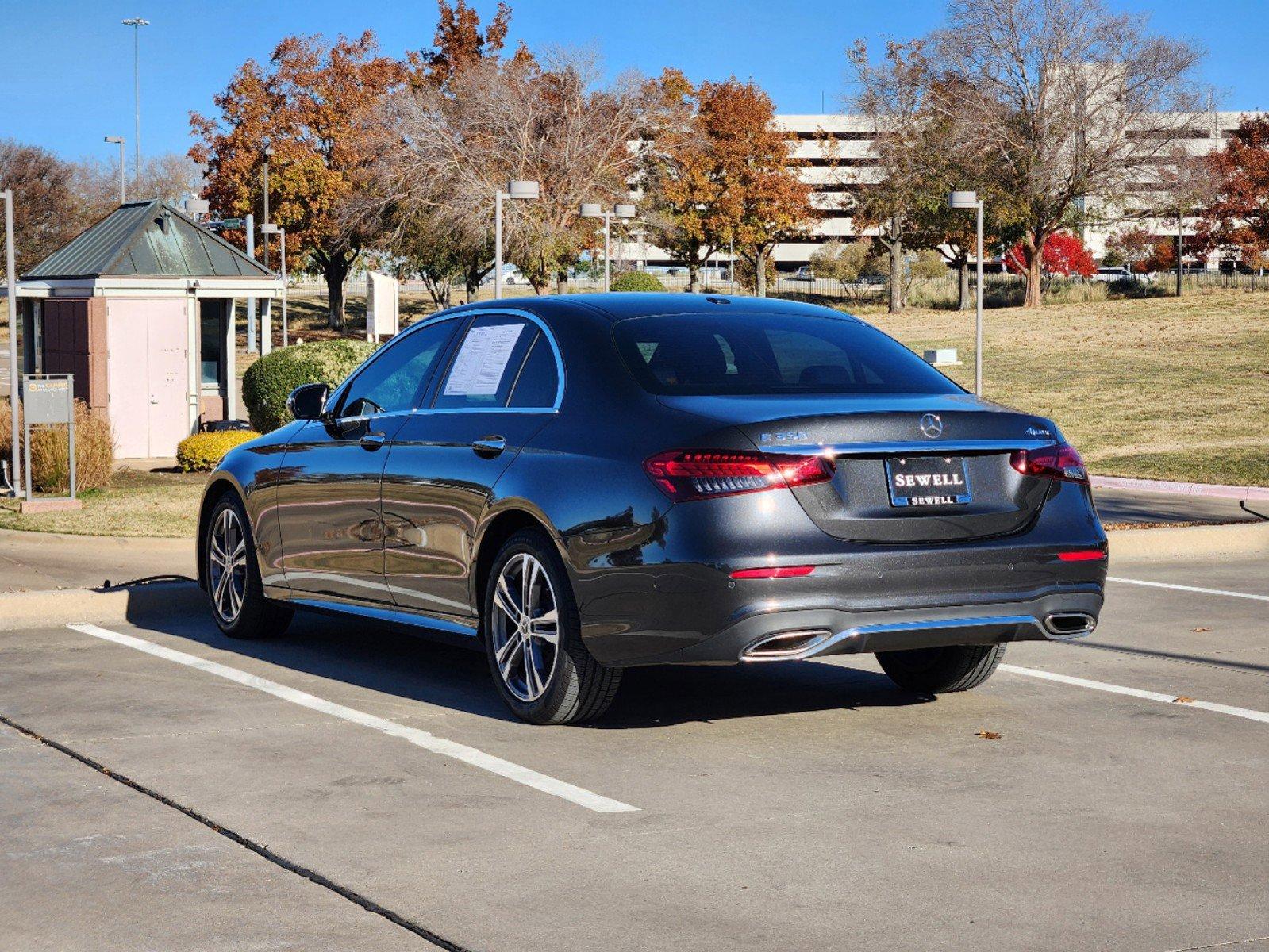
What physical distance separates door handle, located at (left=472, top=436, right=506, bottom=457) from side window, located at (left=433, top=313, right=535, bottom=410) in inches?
7.5

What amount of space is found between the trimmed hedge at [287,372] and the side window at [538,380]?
14684 mm

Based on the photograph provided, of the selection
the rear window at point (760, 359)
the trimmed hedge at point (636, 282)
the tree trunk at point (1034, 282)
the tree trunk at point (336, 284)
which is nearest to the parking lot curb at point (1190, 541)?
the rear window at point (760, 359)

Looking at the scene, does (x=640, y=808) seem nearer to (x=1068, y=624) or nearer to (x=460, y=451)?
(x=1068, y=624)

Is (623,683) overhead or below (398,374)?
below

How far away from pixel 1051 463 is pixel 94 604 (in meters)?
5.63

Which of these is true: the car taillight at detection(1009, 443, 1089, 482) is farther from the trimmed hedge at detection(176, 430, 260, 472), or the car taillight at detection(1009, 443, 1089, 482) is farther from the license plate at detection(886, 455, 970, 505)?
the trimmed hedge at detection(176, 430, 260, 472)

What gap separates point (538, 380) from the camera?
23.4ft

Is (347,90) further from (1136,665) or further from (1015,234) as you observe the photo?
(1136,665)

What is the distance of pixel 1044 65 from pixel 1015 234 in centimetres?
794

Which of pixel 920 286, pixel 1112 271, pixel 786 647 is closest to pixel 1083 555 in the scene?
pixel 786 647

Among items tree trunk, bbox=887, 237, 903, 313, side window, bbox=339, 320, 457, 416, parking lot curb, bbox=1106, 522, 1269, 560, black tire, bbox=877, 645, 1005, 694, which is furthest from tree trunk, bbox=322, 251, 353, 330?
black tire, bbox=877, 645, 1005, 694

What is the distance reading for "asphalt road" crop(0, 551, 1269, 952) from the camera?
4418 millimetres

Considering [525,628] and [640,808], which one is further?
[525,628]

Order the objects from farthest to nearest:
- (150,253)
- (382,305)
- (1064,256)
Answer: (1064,256), (382,305), (150,253)
